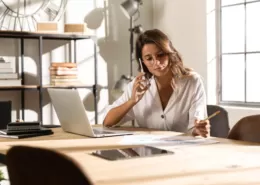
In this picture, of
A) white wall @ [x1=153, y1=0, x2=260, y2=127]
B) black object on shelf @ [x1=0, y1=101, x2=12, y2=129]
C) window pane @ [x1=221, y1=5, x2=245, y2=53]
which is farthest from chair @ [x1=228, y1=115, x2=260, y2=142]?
window pane @ [x1=221, y1=5, x2=245, y2=53]

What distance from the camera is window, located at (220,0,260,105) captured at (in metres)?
4.09

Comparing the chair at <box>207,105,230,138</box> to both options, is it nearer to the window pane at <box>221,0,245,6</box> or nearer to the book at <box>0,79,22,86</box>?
the window pane at <box>221,0,245,6</box>

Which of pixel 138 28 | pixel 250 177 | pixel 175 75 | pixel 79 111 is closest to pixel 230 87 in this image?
pixel 138 28

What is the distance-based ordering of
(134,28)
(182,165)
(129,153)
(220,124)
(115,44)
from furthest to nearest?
1. (115,44)
2. (134,28)
3. (220,124)
4. (129,153)
5. (182,165)

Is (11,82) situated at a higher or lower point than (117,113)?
higher

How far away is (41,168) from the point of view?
0.92 m

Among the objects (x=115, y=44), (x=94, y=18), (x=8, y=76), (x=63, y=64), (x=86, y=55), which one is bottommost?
(x=8, y=76)

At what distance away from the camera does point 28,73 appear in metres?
4.29

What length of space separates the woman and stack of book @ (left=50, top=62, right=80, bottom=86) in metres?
1.43

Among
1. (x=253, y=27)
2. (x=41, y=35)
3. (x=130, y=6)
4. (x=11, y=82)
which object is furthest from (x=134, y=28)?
(x=11, y=82)

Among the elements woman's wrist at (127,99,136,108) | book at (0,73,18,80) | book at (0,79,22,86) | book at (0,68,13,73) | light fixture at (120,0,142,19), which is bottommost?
woman's wrist at (127,99,136,108)

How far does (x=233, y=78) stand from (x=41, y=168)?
Answer: 3.60 metres

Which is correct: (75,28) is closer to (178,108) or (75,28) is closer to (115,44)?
(115,44)

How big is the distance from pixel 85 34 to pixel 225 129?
1.89 m
